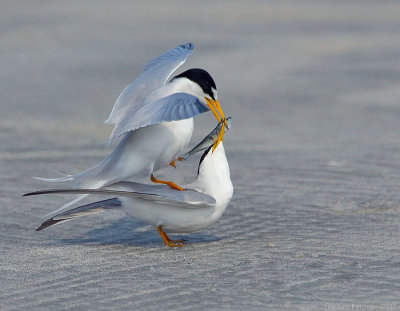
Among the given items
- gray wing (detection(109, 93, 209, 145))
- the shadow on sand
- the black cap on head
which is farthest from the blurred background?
the black cap on head

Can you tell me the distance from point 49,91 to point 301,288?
529cm

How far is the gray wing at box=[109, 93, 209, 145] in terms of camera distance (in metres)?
4.19

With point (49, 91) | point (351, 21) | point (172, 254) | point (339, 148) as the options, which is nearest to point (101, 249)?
point (172, 254)

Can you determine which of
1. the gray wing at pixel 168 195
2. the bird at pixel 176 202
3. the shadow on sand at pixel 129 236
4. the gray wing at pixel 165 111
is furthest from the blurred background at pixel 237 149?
the gray wing at pixel 165 111

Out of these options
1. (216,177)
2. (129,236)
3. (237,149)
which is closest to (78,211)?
(129,236)

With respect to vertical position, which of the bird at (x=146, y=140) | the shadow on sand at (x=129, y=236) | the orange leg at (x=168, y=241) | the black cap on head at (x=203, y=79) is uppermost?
the black cap on head at (x=203, y=79)

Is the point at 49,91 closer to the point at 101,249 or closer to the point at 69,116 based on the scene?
the point at 69,116

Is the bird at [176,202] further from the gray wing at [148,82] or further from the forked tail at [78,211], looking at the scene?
the gray wing at [148,82]

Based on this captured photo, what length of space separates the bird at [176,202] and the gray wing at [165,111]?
1.08 feet

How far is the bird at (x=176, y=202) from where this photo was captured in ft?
14.3

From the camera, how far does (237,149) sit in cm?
675

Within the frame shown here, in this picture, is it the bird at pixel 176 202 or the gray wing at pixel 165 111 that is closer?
the gray wing at pixel 165 111

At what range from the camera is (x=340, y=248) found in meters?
4.29

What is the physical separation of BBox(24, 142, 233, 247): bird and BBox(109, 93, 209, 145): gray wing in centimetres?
33
